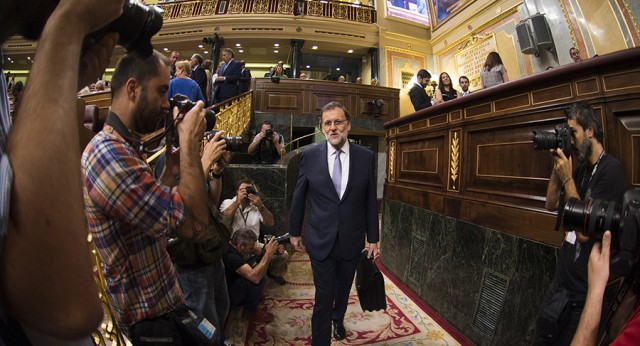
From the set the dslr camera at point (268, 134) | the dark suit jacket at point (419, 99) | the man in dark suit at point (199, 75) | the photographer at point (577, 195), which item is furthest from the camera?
the man in dark suit at point (199, 75)

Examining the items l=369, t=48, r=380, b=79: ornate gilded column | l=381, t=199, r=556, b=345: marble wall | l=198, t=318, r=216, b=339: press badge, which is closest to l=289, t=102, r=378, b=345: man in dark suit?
l=381, t=199, r=556, b=345: marble wall

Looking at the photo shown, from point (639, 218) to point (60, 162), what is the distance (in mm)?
1258

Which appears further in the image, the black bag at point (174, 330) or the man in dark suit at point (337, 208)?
the man in dark suit at point (337, 208)

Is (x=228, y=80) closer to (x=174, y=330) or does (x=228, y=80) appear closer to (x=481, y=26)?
(x=174, y=330)

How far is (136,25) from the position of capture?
59 cm

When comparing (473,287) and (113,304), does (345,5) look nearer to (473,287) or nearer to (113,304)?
(473,287)

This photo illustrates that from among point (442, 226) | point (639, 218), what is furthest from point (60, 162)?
point (442, 226)

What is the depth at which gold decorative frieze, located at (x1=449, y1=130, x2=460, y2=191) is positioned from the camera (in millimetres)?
2713

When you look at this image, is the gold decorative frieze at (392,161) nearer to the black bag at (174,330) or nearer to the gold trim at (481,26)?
the black bag at (174,330)

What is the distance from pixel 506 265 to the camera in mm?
2104

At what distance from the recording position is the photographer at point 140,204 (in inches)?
34.8

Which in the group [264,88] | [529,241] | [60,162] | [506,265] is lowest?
[506,265]

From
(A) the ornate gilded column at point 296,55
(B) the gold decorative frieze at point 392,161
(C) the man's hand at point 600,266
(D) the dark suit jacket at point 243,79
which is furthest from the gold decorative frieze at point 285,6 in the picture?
(C) the man's hand at point 600,266

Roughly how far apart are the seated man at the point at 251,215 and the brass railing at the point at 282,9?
11.1 meters
